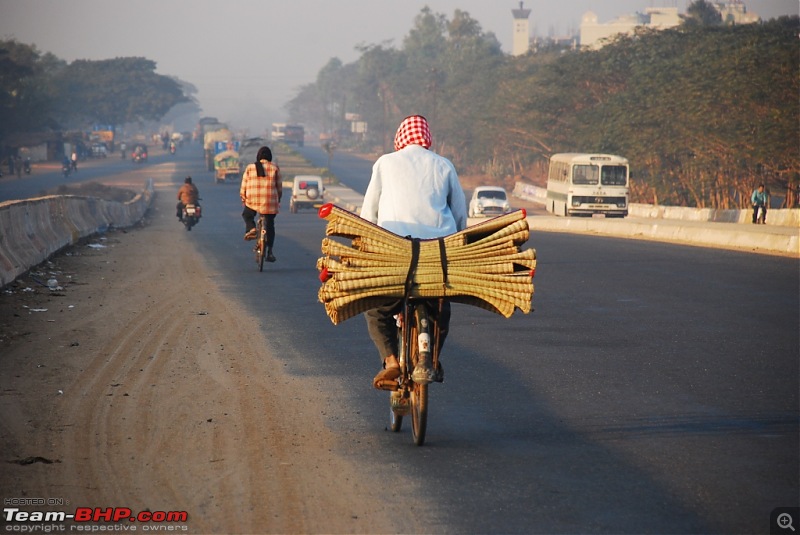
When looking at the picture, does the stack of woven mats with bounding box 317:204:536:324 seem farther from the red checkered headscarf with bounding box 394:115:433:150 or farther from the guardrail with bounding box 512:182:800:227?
the guardrail with bounding box 512:182:800:227

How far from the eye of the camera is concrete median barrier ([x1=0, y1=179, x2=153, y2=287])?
51.0 ft

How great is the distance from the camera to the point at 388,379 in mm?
6867

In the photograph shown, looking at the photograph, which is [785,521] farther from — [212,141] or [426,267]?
[212,141]

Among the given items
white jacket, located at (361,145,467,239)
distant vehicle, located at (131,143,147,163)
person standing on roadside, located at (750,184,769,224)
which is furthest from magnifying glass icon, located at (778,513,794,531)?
distant vehicle, located at (131,143,147,163)

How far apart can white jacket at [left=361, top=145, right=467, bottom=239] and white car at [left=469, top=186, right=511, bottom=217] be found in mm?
44087

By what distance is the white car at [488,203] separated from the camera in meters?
52.0

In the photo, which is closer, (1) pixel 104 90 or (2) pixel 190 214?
(2) pixel 190 214

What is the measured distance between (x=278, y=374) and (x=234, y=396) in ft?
3.37

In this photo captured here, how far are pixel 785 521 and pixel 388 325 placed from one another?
273 cm

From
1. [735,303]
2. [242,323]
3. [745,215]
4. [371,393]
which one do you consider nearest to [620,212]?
[745,215]

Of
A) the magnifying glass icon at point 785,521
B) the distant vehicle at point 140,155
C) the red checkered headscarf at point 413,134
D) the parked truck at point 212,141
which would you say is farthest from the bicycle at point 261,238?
the distant vehicle at point 140,155

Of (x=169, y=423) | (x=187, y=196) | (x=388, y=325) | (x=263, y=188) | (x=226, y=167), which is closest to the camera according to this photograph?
(x=388, y=325)

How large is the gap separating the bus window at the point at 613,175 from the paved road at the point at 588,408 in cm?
3080

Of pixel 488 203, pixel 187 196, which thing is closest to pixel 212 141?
pixel 488 203
